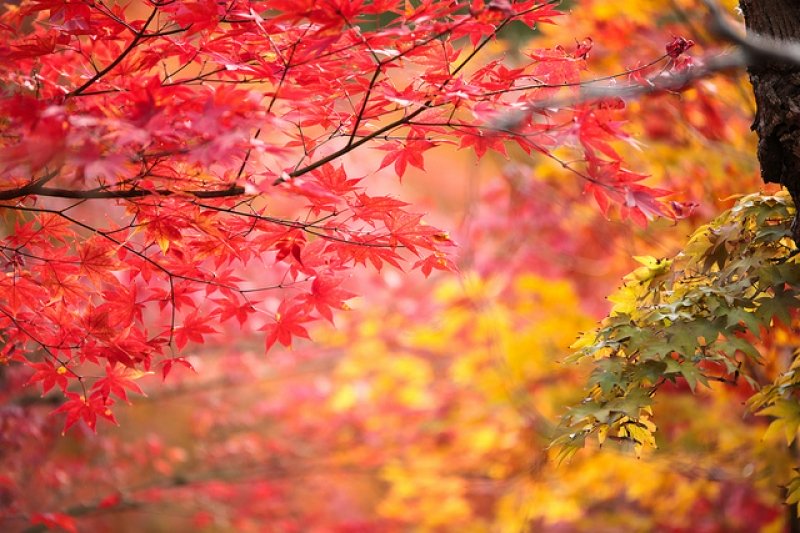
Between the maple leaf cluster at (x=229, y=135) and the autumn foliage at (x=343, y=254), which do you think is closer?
the maple leaf cluster at (x=229, y=135)

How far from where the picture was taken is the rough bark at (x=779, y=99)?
6.25ft

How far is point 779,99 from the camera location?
1.93 m

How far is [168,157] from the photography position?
5.78ft

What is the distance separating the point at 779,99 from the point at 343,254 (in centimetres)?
125

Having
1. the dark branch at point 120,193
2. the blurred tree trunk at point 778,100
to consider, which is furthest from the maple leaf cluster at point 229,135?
the blurred tree trunk at point 778,100

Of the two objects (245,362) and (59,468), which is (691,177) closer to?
(245,362)

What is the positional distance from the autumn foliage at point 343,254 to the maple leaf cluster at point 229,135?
1 centimetres

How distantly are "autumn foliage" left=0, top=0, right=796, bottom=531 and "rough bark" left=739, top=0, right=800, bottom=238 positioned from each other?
0.67ft

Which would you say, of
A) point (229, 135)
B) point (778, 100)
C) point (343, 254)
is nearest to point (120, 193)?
point (229, 135)

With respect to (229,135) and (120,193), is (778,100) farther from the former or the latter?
(120,193)

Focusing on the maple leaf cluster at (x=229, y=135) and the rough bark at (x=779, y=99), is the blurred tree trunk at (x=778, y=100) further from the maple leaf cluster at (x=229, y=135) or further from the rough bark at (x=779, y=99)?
the maple leaf cluster at (x=229, y=135)

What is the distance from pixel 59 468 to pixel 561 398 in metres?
3.46

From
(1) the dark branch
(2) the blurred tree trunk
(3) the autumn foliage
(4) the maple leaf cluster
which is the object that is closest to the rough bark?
(2) the blurred tree trunk

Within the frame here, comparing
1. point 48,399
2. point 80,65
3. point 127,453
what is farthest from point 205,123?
point 127,453
